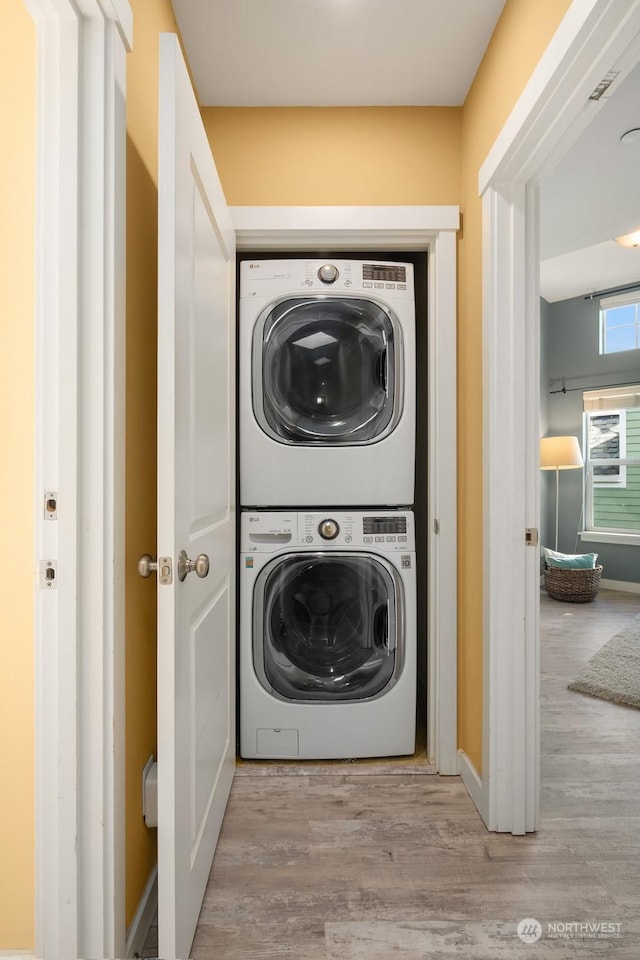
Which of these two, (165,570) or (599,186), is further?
(599,186)

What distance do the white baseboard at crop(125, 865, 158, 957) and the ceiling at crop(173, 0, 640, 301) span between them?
2.19m

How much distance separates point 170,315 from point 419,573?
76.7 inches

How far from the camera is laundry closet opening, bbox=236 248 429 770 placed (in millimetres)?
1999

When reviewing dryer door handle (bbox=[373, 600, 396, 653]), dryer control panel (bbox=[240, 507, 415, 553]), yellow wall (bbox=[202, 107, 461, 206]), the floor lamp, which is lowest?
dryer door handle (bbox=[373, 600, 396, 653])

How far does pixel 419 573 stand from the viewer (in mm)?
2637

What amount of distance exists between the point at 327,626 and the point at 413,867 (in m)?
0.82

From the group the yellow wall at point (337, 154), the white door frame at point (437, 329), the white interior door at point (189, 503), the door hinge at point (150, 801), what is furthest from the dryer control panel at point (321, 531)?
the yellow wall at point (337, 154)

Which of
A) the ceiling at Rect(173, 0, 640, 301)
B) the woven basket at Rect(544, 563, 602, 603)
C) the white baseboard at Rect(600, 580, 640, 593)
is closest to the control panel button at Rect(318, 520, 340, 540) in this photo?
the ceiling at Rect(173, 0, 640, 301)

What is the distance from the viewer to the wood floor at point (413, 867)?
124 cm

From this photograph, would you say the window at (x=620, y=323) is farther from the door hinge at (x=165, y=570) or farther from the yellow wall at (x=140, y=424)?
the door hinge at (x=165, y=570)

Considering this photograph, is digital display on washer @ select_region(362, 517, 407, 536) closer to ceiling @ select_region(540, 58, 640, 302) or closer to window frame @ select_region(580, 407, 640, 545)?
ceiling @ select_region(540, 58, 640, 302)

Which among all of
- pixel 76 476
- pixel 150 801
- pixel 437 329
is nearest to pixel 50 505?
pixel 76 476

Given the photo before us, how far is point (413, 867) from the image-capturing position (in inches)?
57.8

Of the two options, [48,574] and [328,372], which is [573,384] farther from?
[48,574]
